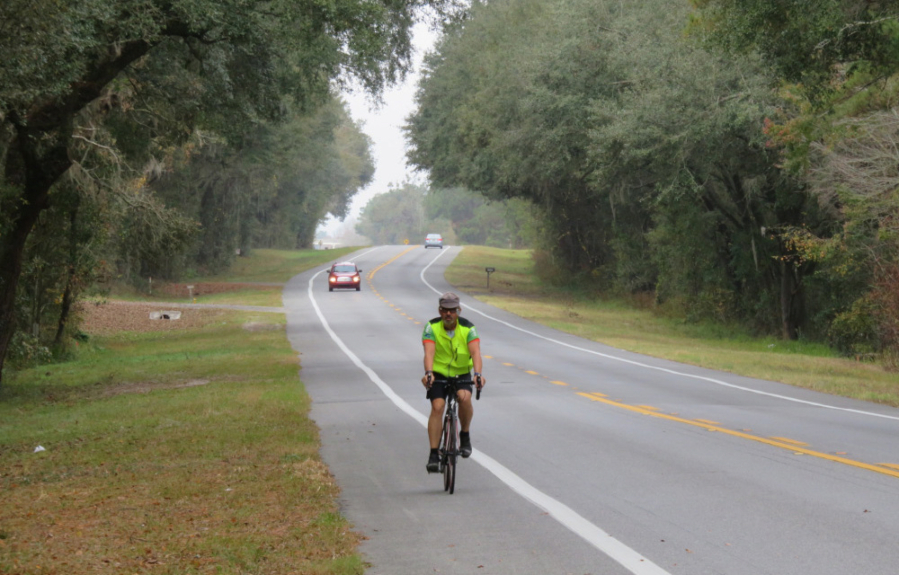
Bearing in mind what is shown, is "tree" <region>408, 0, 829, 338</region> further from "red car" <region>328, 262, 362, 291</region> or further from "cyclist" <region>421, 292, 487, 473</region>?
"cyclist" <region>421, 292, 487, 473</region>

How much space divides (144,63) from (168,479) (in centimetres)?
1196

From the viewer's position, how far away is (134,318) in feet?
128

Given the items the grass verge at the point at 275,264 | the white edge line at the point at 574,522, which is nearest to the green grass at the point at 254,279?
the grass verge at the point at 275,264

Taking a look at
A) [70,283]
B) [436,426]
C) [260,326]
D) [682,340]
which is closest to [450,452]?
[436,426]

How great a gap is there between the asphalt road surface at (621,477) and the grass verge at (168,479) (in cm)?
48

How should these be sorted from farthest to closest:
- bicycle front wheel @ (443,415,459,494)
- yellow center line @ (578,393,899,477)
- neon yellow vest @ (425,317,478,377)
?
1. yellow center line @ (578,393,899,477)
2. neon yellow vest @ (425,317,478,377)
3. bicycle front wheel @ (443,415,459,494)

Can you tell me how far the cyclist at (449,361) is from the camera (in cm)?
920

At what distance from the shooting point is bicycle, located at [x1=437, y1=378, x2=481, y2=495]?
29.2ft

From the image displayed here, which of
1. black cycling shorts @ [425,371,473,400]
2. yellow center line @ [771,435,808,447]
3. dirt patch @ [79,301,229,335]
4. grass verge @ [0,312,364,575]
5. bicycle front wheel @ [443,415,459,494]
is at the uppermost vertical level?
black cycling shorts @ [425,371,473,400]

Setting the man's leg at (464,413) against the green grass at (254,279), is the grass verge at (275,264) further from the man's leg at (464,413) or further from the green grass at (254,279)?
the man's leg at (464,413)

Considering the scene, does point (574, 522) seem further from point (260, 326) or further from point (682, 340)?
point (260, 326)

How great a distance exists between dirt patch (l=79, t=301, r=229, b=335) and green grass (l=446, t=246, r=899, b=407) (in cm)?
1241

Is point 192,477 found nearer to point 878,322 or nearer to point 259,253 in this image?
point 878,322

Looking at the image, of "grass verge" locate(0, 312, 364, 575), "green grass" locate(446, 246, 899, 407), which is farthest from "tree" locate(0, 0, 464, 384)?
"green grass" locate(446, 246, 899, 407)
